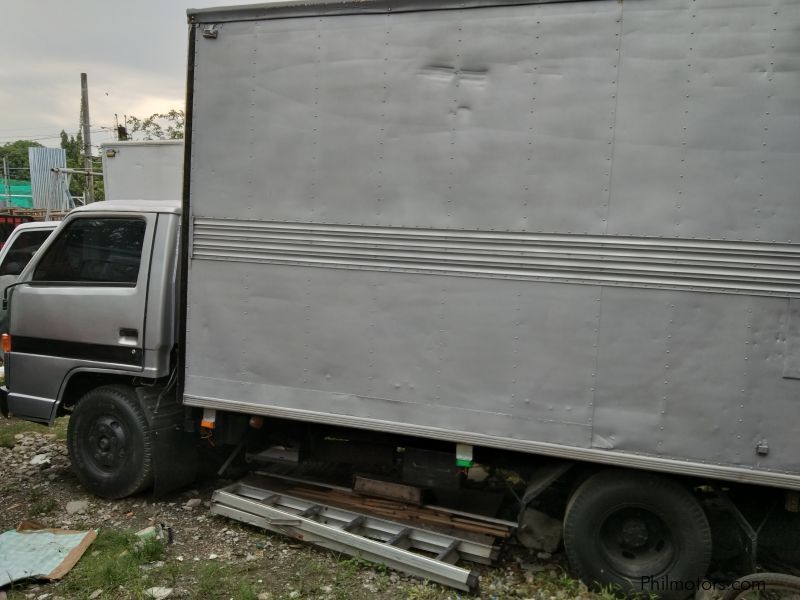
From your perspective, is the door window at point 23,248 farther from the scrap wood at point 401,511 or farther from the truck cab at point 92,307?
the scrap wood at point 401,511

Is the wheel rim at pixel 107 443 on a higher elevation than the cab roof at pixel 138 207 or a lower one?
lower

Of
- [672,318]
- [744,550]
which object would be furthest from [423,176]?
[744,550]

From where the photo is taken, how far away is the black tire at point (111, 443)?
474 centimetres

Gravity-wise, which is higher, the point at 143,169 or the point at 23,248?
the point at 143,169

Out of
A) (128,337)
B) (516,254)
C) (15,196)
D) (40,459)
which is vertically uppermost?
(15,196)

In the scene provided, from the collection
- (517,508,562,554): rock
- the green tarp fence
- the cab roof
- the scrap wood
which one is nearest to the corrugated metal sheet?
the green tarp fence

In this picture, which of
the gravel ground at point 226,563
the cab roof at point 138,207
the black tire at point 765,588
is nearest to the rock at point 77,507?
the gravel ground at point 226,563

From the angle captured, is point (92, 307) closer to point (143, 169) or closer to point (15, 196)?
point (143, 169)

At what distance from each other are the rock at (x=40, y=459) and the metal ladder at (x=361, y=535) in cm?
239

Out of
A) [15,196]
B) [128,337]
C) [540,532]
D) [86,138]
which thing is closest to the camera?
[540,532]

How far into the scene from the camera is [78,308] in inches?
192

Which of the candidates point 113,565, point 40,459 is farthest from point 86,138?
point 113,565

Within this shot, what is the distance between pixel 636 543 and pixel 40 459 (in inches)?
214

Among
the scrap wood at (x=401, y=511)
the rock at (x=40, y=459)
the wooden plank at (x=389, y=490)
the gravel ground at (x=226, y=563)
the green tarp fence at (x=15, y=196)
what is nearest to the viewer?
the gravel ground at (x=226, y=563)
